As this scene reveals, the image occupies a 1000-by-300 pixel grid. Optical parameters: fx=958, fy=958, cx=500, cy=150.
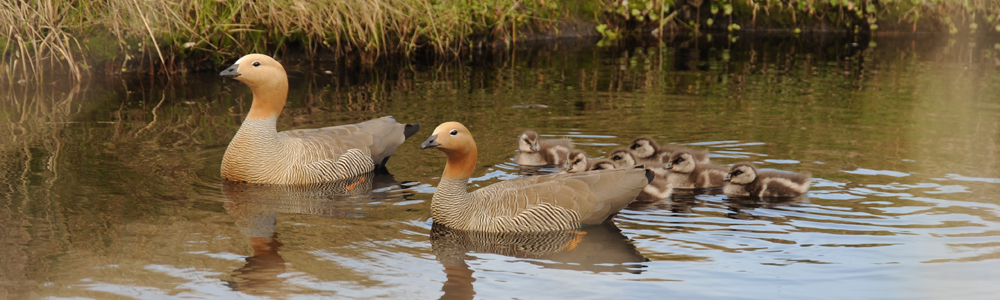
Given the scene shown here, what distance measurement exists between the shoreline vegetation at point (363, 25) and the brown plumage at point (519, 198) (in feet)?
26.7

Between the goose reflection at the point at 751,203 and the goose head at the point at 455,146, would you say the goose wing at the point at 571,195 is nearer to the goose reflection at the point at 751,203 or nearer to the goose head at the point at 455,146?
the goose head at the point at 455,146

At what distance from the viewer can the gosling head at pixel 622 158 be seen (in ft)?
29.0

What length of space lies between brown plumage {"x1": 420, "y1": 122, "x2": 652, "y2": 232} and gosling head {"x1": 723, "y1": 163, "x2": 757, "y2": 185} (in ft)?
4.04

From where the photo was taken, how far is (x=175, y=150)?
1010 centimetres

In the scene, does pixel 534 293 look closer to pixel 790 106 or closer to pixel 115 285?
pixel 115 285

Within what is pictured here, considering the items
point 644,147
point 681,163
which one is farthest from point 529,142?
point 681,163

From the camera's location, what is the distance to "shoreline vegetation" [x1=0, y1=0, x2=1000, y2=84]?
14.6 meters

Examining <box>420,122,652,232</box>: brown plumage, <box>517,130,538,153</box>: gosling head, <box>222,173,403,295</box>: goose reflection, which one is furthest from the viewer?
<box>517,130,538,153</box>: gosling head

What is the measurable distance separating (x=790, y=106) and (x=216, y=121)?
7.45 meters

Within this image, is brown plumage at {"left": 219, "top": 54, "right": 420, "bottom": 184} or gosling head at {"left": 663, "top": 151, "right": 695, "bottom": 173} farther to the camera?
brown plumage at {"left": 219, "top": 54, "right": 420, "bottom": 184}

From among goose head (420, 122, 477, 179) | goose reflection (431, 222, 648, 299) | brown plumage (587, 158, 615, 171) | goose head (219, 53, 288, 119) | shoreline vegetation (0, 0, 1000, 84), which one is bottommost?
goose reflection (431, 222, 648, 299)

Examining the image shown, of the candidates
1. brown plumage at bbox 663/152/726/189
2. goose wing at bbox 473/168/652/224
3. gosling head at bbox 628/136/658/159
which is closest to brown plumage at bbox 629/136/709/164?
gosling head at bbox 628/136/658/159

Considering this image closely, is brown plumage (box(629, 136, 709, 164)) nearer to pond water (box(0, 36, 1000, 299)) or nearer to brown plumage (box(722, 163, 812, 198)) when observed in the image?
pond water (box(0, 36, 1000, 299))

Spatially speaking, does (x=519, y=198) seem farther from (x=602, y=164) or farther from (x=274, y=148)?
(x=274, y=148)
